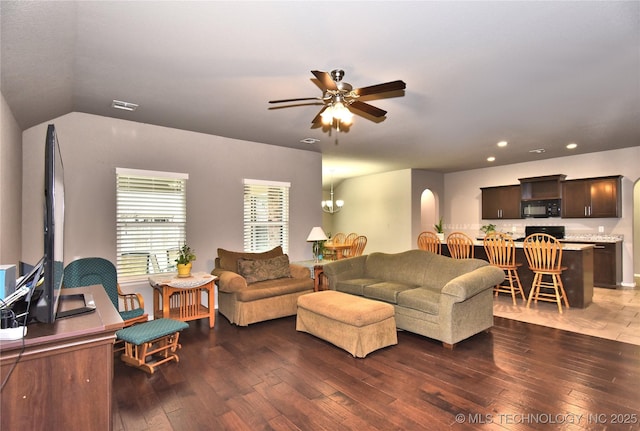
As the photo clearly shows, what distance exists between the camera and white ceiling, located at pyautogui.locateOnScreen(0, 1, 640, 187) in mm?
2145

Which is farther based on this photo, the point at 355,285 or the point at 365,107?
the point at 355,285

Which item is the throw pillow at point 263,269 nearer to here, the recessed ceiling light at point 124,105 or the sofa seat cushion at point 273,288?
the sofa seat cushion at point 273,288

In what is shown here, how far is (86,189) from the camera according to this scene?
416cm

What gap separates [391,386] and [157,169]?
13.2ft

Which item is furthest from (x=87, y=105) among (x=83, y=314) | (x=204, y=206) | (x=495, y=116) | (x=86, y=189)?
(x=495, y=116)

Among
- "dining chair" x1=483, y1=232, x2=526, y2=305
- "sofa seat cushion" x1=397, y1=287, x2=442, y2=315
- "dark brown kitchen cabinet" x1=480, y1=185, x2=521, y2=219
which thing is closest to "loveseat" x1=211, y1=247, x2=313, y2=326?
"sofa seat cushion" x1=397, y1=287, x2=442, y2=315

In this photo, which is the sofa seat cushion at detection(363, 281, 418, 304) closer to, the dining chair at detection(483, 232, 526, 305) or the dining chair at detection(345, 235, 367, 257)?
the dining chair at detection(483, 232, 526, 305)

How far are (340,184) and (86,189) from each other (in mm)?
7475

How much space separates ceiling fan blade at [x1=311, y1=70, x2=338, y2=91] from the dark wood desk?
1991 mm

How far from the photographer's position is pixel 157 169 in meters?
4.69

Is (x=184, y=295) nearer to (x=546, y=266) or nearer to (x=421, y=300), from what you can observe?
(x=421, y=300)

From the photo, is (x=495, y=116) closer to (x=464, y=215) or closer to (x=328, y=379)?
(x=328, y=379)

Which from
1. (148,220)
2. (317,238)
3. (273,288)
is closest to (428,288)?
(273,288)

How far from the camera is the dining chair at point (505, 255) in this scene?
5211mm
